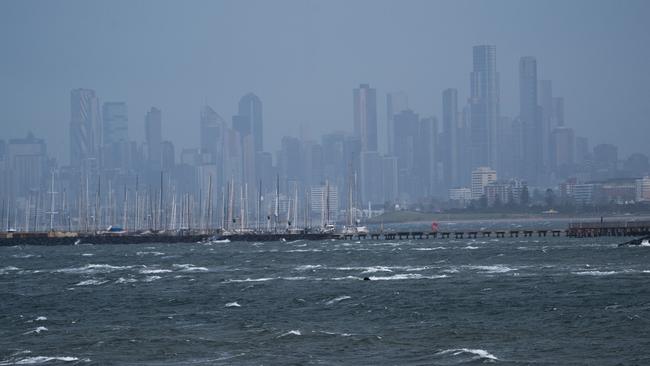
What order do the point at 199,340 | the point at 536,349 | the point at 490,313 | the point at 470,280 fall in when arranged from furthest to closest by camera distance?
the point at 470,280 → the point at 490,313 → the point at 199,340 → the point at 536,349

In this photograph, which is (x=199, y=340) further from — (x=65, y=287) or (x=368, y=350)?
(x=65, y=287)

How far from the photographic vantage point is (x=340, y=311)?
6606 centimetres

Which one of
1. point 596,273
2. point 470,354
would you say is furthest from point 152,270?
point 470,354

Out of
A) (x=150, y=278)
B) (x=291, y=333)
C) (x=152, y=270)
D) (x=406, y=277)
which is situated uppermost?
(x=152, y=270)

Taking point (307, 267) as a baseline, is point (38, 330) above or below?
below

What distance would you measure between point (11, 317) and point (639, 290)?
33.5 m

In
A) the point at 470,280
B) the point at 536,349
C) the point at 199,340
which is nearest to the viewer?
the point at 536,349

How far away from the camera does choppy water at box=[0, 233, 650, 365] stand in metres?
50.6

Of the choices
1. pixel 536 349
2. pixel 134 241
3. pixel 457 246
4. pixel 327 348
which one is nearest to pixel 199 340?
pixel 327 348

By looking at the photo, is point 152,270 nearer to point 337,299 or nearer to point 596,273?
point 337,299

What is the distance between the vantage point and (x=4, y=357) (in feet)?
170

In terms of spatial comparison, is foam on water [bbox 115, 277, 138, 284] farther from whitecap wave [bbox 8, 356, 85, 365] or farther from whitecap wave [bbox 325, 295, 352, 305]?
whitecap wave [bbox 8, 356, 85, 365]

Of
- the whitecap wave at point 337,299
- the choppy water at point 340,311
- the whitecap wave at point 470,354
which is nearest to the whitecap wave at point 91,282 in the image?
the choppy water at point 340,311

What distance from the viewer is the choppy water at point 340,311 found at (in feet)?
166
